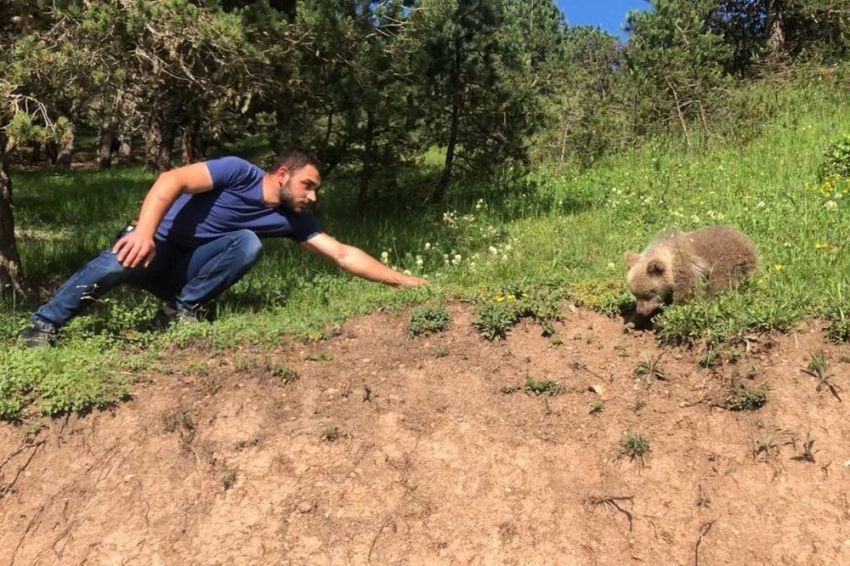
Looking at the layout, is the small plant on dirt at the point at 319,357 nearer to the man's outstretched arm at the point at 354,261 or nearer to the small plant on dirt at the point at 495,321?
the man's outstretched arm at the point at 354,261

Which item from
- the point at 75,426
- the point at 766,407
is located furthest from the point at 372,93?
the point at 766,407

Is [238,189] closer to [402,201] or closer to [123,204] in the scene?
[402,201]

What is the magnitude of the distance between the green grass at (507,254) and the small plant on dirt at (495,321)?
13mm

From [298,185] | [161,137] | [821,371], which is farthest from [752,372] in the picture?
[161,137]

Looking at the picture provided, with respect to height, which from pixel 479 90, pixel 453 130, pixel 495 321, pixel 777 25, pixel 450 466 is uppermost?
pixel 777 25

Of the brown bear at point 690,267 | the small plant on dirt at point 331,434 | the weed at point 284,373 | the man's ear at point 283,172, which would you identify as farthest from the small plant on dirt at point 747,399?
the man's ear at point 283,172

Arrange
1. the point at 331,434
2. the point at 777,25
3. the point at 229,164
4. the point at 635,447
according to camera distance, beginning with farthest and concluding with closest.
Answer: the point at 777,25 → the point at 229,164 → the point at 331,434 → the point at 635,447

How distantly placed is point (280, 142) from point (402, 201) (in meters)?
1.98

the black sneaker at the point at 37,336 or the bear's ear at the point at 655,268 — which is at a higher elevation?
the bear's ear at the point at 655,268

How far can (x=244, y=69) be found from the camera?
581 centimetres

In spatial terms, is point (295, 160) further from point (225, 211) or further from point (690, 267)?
point (690, 267)

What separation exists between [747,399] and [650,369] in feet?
1.85

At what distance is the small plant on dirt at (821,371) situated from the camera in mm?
3797

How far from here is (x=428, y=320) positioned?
485 cm
